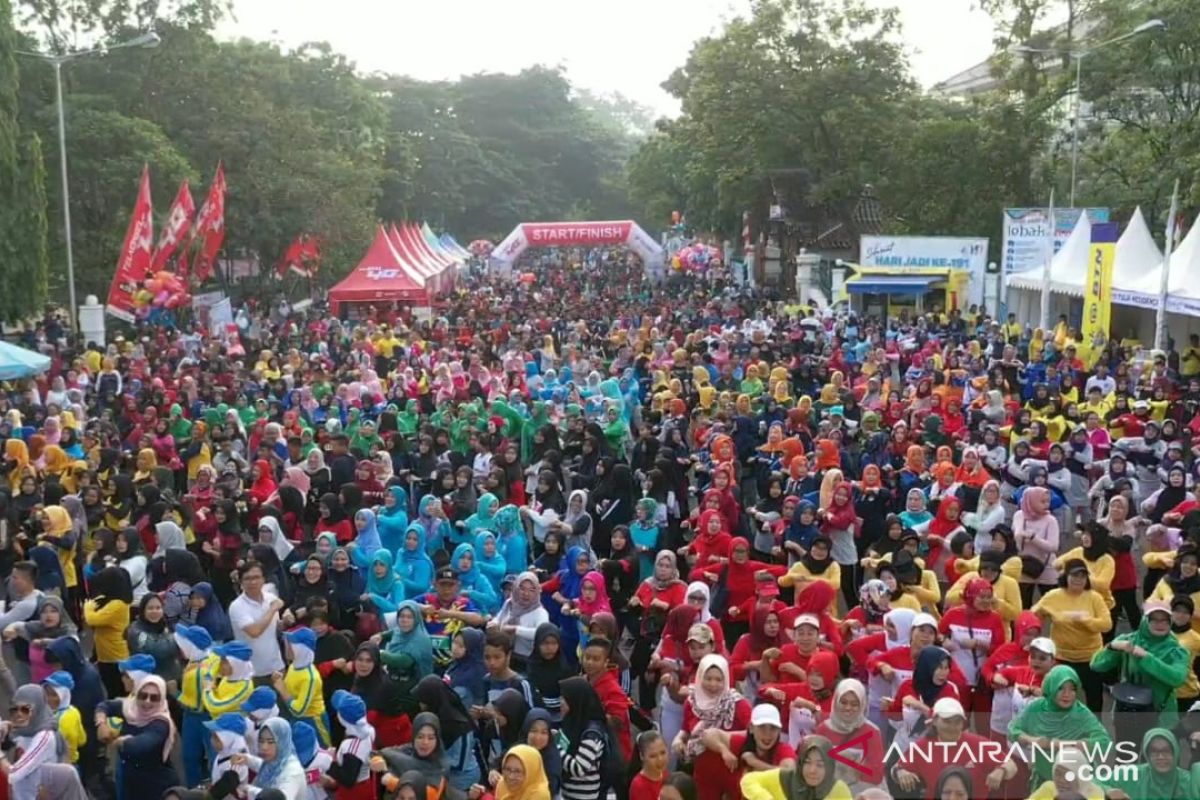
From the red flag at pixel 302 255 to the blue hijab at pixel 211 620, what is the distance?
25.7 meters

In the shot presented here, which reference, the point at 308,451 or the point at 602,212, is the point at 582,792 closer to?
the point at 308,451

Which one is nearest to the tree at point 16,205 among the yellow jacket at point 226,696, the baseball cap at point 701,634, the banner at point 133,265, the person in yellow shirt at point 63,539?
the banner at point 133,265

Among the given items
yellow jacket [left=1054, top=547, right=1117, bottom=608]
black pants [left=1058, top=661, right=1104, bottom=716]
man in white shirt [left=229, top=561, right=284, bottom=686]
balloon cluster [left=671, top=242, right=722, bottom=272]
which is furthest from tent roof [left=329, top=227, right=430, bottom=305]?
black pants [left=1058, top=661, right=1104, bottom=716]

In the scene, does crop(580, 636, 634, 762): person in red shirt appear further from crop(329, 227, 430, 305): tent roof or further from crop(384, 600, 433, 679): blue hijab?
crop(329, 227, 430, 305): tent roof

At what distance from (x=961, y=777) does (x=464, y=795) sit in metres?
2.12

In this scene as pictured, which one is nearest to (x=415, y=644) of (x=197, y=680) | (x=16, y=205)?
(x=197, y=680)

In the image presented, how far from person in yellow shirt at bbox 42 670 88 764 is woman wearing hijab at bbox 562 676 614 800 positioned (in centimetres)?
223

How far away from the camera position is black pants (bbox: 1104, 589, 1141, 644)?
27.0 ft

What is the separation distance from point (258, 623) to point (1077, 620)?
429 centimetres

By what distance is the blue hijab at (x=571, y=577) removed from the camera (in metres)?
7.73

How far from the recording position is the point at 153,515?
29.6 ft

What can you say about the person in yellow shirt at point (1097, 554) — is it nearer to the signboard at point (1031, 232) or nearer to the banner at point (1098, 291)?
the banner at point (1098, 291)

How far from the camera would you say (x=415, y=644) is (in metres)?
6.56

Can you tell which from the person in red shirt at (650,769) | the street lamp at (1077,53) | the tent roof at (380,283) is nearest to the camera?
the person in red shirt at (650,769)
